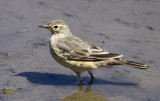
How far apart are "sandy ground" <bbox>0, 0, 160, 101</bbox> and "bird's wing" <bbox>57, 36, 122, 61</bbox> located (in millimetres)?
633

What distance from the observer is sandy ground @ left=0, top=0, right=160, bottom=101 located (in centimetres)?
771

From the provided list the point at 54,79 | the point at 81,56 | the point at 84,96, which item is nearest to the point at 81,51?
the point at 81,56

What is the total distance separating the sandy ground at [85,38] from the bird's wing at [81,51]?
633mm

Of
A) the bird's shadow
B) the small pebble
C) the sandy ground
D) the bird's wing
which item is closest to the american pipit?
the bird's wing

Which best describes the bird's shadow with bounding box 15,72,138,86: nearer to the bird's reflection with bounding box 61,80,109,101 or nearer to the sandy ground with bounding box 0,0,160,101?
the sandy ground with bounding box 0,0,160,101

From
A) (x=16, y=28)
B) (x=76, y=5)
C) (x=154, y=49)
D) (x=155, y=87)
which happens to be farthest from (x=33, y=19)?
(x=155, y=87)

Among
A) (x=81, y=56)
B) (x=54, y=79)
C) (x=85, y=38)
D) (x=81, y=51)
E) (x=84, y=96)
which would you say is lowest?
(x=84, y=96)

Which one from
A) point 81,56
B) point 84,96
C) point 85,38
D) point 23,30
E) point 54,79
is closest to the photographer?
point 84,96

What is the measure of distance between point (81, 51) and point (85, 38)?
87.7 inches

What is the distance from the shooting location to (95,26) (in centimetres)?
1099

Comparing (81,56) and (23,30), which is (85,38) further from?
(81,56)

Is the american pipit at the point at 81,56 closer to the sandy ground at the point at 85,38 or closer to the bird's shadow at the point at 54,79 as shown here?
the bird's shadow at the point at 54,79

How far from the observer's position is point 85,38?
33.8ft

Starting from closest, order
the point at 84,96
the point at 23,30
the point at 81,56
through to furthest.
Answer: the point at 84,96 → the point at 81,56 → the point at 23,30
